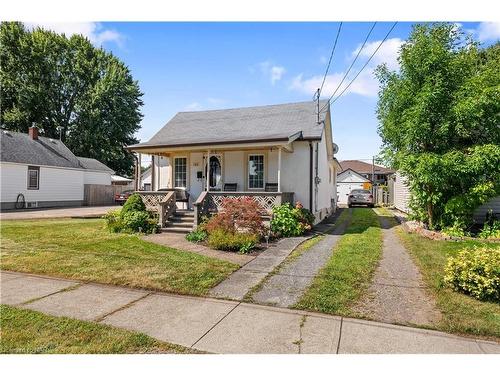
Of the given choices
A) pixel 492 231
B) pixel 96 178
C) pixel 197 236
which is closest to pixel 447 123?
pixel 492 231

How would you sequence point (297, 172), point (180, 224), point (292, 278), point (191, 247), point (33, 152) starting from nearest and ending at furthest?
point (292, 278) < point (191, 247) < point (180, 224) < point (297, 172) < point (33, 152)

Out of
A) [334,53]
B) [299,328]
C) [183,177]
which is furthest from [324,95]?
[299,328]

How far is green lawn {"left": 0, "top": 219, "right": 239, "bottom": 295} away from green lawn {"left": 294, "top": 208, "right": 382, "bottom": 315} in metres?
1.87

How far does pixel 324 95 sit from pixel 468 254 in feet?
36.0

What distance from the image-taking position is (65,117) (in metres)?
38.9

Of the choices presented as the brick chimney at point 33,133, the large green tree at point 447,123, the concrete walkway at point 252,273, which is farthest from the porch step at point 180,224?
the brick chimney at point 33,133

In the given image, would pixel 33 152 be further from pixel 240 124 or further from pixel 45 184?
pixel 240 124

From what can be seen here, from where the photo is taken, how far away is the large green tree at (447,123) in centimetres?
956

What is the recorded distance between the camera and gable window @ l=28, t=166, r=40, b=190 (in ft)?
74.1

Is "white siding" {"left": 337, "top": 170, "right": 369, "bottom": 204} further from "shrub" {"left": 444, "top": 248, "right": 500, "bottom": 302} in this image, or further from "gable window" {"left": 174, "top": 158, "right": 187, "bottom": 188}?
"shrub" {"left": 444, "top": 248, "right": 500, "bottom": 302}

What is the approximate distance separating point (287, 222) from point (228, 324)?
689 cm

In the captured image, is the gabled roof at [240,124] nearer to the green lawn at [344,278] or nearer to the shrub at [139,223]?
the shrub at [139,223]

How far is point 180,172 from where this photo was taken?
14.9 m

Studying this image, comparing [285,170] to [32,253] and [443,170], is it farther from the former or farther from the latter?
[32,253]
